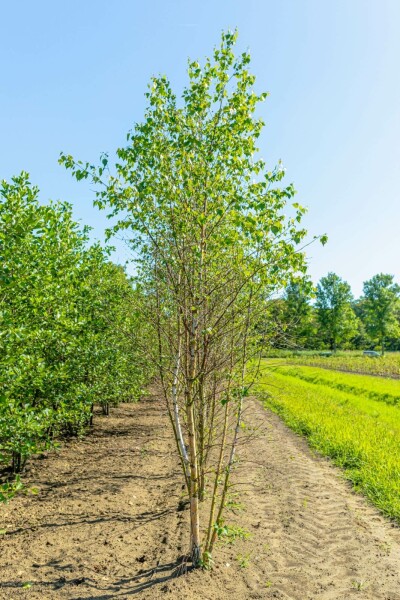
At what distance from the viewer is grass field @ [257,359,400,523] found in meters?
7.60

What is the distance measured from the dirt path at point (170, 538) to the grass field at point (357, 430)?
429 mm

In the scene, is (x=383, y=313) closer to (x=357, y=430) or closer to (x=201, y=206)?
(x=357, y=430)

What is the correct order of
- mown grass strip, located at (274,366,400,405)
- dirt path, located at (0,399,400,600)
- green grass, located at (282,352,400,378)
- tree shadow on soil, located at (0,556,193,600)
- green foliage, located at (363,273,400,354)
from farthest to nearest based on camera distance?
1. green foliage, located at (363,273,400,354)
2. green grass, located at (282,352,400,378)
3. mown grass strip, located at (274,366,400,405)
4. dirt path, located at (0,399,400,600)
5. tree shadow on soil, located at (0,556,193,600)

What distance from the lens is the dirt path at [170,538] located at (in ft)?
15.3

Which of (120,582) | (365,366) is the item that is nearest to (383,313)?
(365,366)

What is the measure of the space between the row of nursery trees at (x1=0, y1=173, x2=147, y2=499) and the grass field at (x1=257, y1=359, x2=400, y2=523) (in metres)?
3.08

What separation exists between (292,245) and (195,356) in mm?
1717

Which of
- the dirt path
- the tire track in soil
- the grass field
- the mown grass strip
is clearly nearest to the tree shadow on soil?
the dirt path

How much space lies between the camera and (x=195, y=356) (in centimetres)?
504

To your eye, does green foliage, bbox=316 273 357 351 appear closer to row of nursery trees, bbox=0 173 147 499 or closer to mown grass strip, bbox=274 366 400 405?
mown grass strip, bbox=274 366 400 405

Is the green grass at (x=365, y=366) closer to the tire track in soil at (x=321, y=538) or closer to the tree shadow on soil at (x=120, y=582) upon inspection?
the tire track in soil at (x=321, y=538)

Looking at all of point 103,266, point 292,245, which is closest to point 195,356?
point 292,245

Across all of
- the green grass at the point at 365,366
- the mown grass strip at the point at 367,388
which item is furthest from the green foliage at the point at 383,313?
the mown grass strip at the point at 367,388

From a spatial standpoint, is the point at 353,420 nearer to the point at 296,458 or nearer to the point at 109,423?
the point at 296,458
